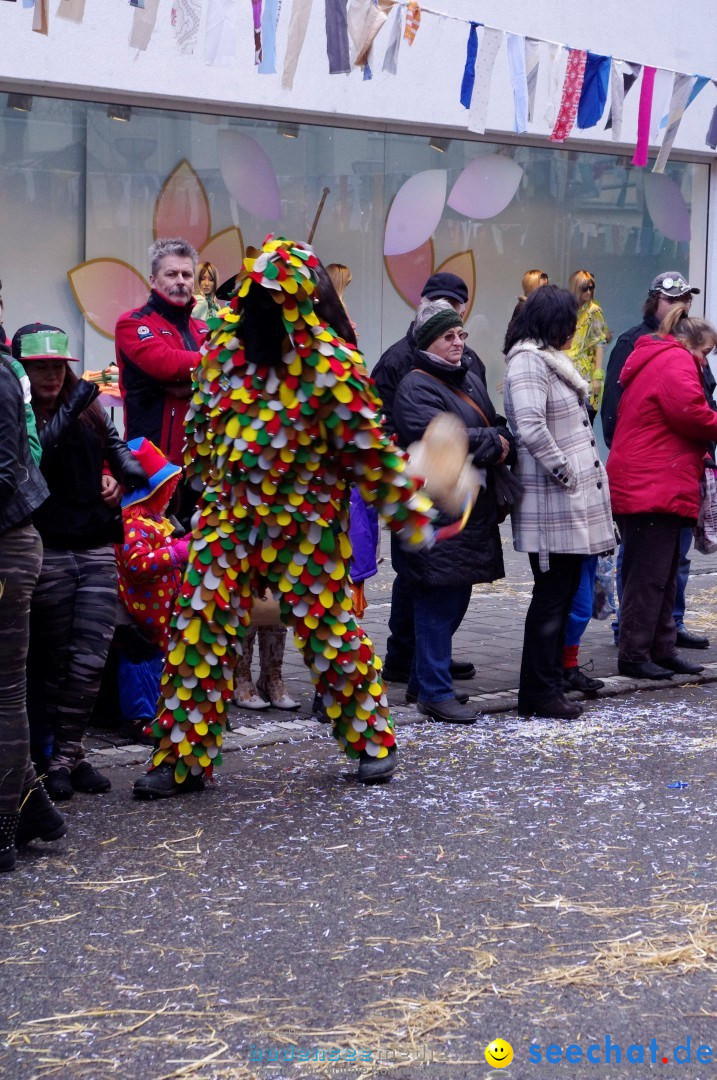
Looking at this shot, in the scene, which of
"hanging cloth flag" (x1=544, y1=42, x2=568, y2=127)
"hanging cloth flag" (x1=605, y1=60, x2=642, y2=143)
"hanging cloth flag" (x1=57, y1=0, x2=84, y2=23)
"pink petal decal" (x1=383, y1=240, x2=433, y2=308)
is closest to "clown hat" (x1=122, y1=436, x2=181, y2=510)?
"hanging cloth flag" (x1=57, y1=0, x2=84, y2=23)

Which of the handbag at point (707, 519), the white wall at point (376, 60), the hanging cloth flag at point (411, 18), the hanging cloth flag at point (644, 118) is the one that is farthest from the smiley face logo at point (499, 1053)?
the hanging cloth flag at point (644, 118)

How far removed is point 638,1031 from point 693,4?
554 inches

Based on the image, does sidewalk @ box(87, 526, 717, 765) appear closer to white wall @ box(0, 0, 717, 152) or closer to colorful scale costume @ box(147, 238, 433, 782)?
colorful scale costume @ box(147, 238, 433, 782)

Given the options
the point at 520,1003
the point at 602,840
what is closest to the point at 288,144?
the point at 602,840

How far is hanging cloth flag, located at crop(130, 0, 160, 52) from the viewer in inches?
334

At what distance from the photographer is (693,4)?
15414 mm

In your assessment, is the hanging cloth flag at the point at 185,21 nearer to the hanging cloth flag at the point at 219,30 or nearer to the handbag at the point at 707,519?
the hanging cloth flag at the point at 219,30

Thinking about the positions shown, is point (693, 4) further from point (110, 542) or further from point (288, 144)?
point (110, 542)

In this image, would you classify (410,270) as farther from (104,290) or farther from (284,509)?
(284,509)

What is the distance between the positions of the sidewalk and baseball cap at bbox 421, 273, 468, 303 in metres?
2.01

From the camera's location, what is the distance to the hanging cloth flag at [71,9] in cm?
799

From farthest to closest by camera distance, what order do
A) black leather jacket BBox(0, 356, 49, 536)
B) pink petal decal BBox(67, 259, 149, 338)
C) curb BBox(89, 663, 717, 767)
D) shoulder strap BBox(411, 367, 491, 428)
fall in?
pink petal decal BBox(67, 259, 149, 338), shoulder strap BBox(411, 367, 491, 428), curb BBox(89, 663, 717, 767), black leather jacket BBox(0, 356, 49, 536)

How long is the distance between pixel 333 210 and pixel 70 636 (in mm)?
8902

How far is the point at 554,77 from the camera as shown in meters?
11.5
